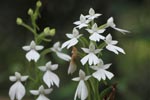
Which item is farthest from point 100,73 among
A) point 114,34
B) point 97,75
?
point 114,34

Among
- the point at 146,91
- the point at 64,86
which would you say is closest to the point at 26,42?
the point at 64,86

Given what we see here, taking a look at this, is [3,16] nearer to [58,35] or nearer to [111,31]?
[58,35]

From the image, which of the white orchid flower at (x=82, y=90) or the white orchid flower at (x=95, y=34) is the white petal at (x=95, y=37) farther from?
the white orchid flower at (x=82, y=90)

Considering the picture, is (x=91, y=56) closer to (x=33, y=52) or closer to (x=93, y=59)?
(x=93, y=59)

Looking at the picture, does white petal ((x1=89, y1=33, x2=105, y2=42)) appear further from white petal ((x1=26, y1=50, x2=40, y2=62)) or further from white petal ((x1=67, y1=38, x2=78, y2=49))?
white petal ((x1=26, y1=50, x2=40, y2=62))

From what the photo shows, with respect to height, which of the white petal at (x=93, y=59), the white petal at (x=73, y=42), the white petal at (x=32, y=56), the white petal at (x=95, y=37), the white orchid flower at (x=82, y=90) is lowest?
the white orchid flower at (x=82, y=90)

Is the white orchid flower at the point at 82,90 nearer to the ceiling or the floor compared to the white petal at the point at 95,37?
nearer to the floor

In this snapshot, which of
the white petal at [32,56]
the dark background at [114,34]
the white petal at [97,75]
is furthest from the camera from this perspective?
the dark background at [114,34]

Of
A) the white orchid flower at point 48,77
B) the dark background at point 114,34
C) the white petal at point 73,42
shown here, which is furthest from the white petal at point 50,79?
the dark background at point 114,34
